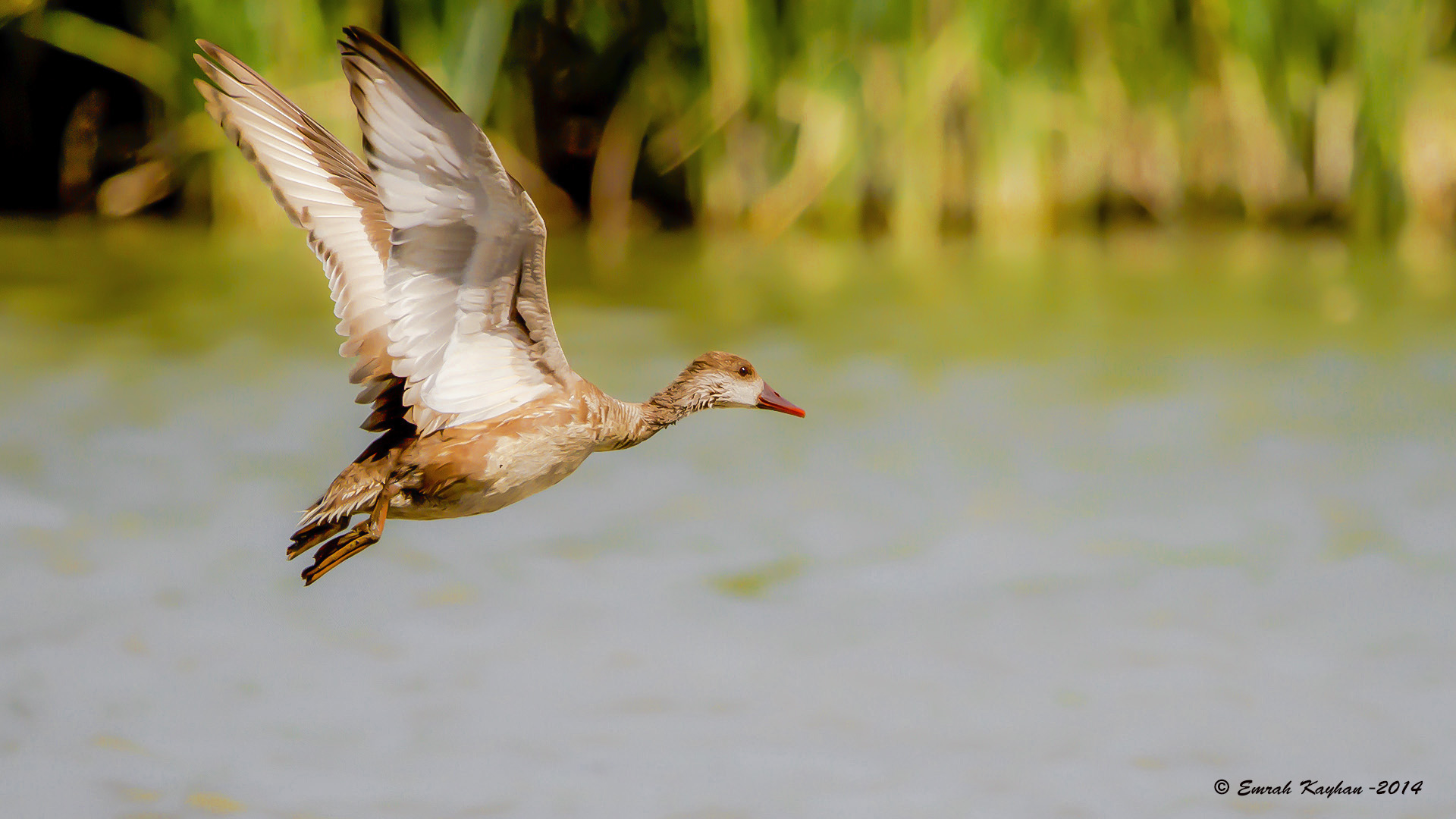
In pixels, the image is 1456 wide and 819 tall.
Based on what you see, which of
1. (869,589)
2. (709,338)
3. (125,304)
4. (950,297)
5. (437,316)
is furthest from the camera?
(950,297)

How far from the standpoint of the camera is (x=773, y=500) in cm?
720

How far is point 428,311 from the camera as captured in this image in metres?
3.60

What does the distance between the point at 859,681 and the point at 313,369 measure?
14.2 feet

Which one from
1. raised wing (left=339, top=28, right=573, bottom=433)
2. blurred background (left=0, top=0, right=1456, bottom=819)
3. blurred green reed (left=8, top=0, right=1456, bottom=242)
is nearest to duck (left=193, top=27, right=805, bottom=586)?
raised wing (left=339, top=28, right=573, bottom=433)

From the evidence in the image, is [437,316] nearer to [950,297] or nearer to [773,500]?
[773,500]

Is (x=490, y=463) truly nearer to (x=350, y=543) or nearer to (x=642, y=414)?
(x=350, y=543)

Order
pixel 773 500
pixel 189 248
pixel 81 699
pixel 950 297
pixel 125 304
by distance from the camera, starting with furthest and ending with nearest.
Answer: pixel 189 248, pixel 950 297, pixel 125 304, pixel 773 500, pixel 81 699

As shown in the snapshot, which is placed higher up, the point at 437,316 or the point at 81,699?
the point at 437,316

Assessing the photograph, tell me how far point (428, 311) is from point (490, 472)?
1.27 feet

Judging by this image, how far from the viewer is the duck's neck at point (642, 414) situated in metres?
3.92

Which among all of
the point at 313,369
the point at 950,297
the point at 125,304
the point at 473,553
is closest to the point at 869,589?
the point at 473,553

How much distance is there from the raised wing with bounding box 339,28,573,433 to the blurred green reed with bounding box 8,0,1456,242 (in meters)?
6.26

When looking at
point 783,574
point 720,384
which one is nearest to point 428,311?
point 720,384

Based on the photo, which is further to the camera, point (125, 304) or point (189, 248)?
point (189, 248)
